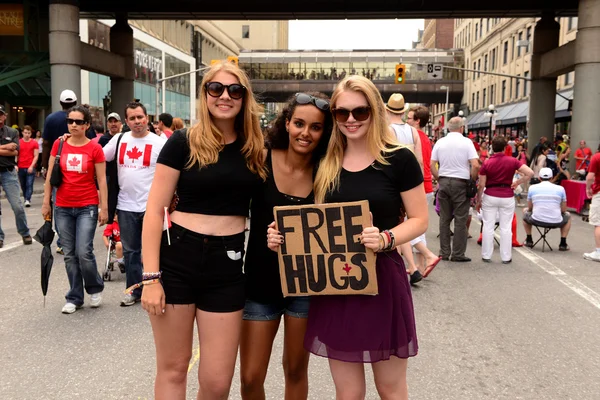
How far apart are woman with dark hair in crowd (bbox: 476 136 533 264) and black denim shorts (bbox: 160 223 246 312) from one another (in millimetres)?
6663

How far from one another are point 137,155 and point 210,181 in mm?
3469

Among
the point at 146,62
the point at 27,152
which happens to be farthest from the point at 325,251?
the point at 146,62

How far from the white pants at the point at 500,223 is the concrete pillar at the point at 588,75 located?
13.2 metres

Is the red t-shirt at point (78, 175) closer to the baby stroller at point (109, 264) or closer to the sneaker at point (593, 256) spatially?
the baby stroller at point (109, 264)

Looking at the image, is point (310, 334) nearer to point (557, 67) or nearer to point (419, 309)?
point (419, 309)

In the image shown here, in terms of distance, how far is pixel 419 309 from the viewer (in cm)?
600

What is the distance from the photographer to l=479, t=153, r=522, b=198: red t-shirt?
8.59 m

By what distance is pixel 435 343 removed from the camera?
495 cm

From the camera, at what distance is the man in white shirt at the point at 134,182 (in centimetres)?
586

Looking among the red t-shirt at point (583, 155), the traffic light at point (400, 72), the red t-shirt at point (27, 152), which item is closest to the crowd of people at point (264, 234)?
the red t-shirt at point (27, 152)

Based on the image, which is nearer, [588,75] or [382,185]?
[382,185]

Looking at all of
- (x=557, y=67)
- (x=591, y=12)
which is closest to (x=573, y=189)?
(x=591, y=12)

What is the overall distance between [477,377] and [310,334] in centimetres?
207

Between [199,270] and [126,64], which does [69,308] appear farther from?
[126,64]
